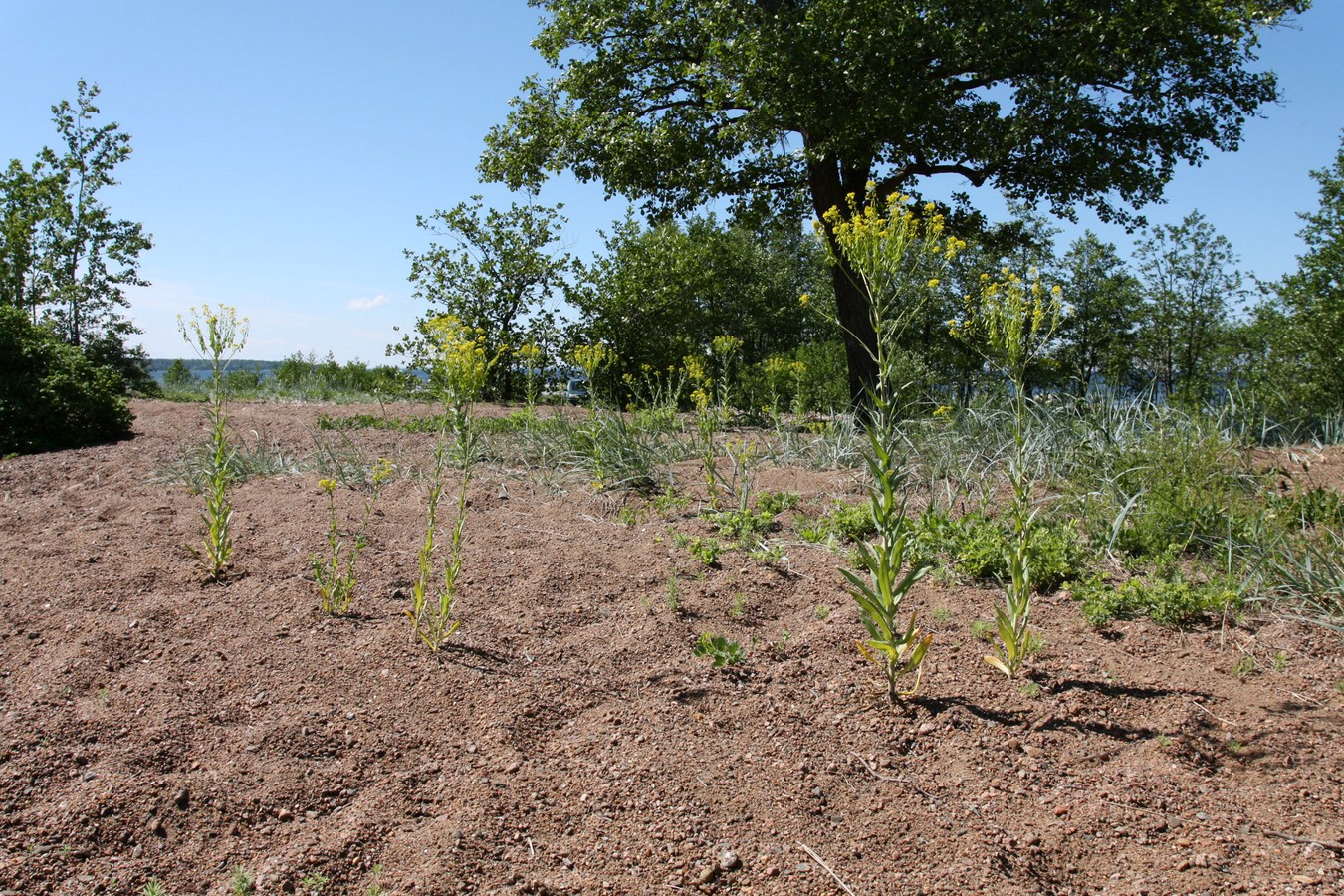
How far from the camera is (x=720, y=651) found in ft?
9.56

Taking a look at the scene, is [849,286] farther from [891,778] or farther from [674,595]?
[891,778]

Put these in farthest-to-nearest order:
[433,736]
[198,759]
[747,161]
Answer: [747,161] < [433,736] < [198,759]

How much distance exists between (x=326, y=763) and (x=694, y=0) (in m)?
9.01

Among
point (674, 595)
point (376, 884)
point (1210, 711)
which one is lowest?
point (376, 884)

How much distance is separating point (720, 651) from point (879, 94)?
6220 millimetres

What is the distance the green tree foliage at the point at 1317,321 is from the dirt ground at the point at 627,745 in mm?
11375

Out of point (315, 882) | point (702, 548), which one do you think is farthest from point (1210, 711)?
point (315, 882)

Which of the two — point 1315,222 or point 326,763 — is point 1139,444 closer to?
point 326,763

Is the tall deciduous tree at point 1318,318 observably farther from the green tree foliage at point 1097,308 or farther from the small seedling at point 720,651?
the small seedling at point 720,651

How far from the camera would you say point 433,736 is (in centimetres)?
245

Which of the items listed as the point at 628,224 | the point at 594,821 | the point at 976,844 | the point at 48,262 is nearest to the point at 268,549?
the point at 594,821

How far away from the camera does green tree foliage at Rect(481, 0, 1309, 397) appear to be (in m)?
7.46

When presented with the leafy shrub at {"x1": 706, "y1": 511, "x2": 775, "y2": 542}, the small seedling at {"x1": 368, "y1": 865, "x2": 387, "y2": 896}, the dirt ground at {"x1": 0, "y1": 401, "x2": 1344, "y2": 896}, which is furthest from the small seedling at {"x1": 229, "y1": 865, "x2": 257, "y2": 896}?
the leafy shrub at {"x1": 706, "y1": 511, "x2": 775, "y2": 542}

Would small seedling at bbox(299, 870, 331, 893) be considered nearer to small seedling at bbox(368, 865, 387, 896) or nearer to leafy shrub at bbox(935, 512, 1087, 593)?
→ small seedling at bbox(368, 865, 387, 896)
